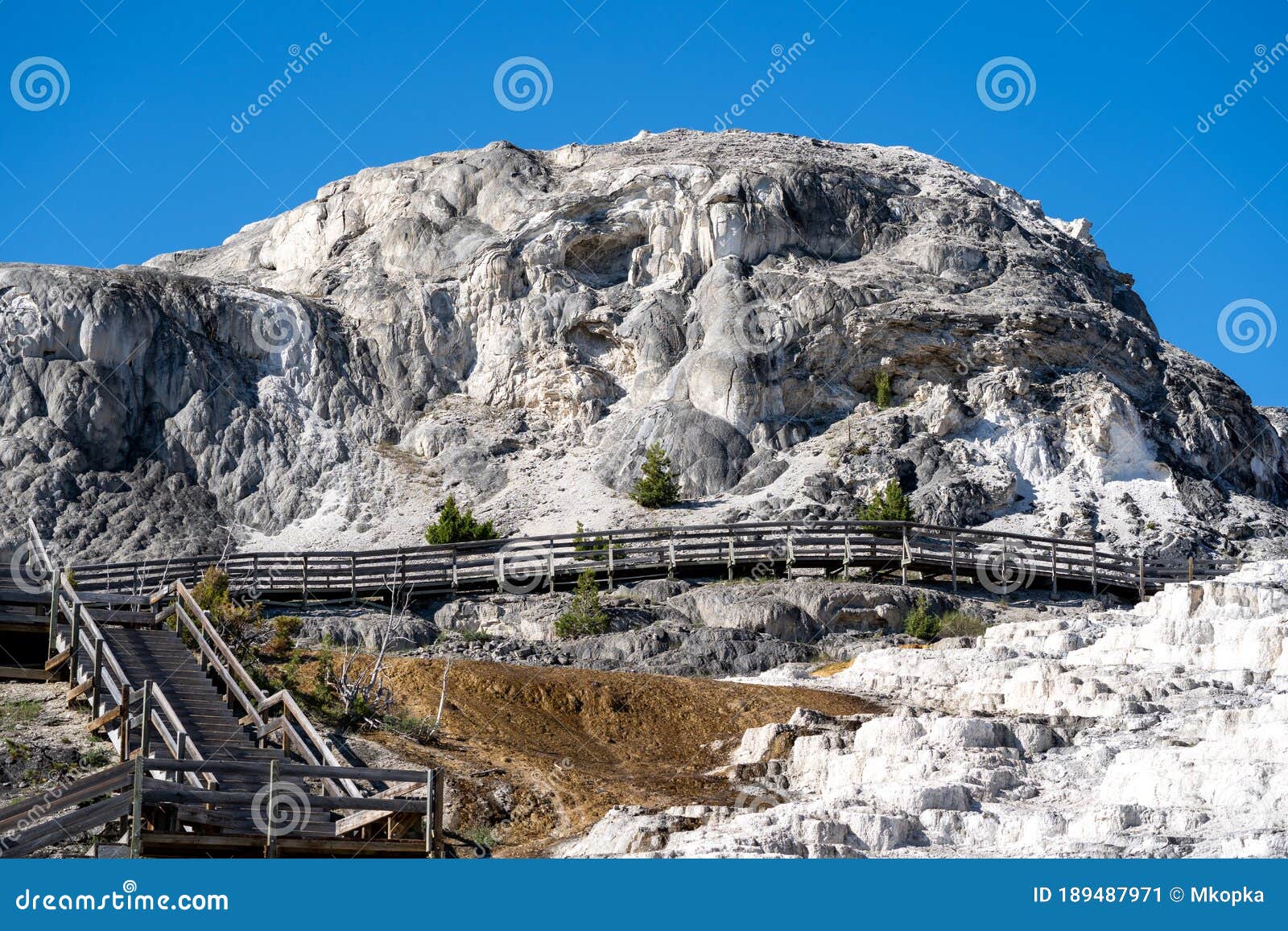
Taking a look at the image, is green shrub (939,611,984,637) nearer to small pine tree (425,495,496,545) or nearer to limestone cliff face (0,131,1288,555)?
limestone cliff face (0,131,1288,555)

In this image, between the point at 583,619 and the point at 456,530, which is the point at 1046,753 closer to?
the point at 583,619

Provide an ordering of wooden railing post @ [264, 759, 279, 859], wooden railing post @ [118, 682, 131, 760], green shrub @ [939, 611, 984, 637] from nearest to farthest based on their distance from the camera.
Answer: wooden railing post @ [264, 759, 279, 859] → wooden railing post @ [118, 682, 131, 760] → green shrub @ [939, 611, 984, 637]

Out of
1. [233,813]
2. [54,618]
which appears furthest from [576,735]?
[233,813]

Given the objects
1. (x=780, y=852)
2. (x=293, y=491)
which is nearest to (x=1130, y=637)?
(x=780, y=852)

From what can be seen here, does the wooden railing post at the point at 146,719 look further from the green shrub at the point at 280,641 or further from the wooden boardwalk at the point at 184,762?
the green shrub at the point at 280,641

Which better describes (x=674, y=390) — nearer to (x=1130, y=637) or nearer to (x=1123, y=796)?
(x=1130, y=637)

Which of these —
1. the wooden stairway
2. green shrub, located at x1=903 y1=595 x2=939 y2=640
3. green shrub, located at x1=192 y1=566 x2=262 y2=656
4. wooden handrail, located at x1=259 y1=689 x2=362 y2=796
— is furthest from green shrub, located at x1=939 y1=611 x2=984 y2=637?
the wooden stairway

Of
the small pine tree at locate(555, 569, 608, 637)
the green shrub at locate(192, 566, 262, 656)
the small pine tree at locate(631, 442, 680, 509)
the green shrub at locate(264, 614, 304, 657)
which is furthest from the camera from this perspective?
the small pine tree at locate(631, 442, 680, 509)
